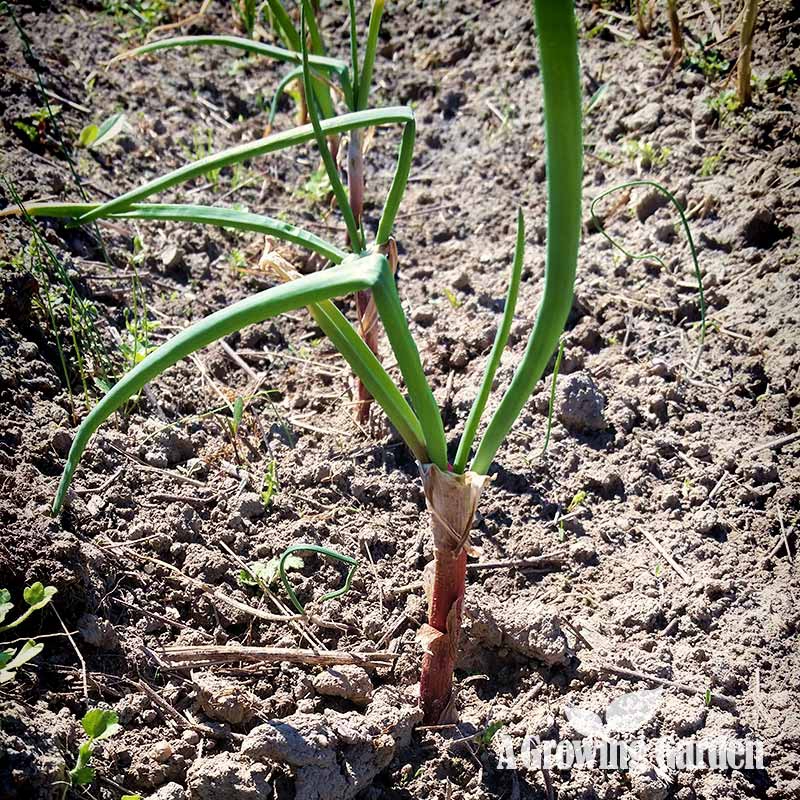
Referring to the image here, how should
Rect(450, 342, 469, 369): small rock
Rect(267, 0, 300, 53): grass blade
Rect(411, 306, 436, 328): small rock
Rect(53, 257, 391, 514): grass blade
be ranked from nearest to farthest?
Rect(53, 257, 391, 514): grass blade, Rect(267, 0, 300, 53): grass blade, Rect(450, 342, 469, 369): small rock, Rect(411, 306, 436, 328): small rock

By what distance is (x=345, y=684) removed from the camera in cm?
152

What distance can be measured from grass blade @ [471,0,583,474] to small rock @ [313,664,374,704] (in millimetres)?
647

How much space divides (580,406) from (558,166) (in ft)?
3.48

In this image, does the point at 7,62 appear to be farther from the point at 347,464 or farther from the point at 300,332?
the point at 347,464

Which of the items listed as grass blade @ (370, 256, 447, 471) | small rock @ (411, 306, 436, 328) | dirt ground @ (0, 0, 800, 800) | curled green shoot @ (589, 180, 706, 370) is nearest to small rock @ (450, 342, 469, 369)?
dirt ground @ (0, 0, 800, 800)

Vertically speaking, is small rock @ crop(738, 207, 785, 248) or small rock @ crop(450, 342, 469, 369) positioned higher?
small rock @ crop(738, 207, 785, 248)

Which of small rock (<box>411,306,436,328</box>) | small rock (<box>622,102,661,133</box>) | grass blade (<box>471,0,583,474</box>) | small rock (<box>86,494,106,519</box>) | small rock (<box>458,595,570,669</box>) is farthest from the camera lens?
small rock (<box>622,102,661,133</box>)

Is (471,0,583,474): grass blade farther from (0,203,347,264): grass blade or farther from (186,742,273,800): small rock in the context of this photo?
(186,742,273,800): small rock

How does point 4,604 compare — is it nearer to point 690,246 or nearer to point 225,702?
point 225,702

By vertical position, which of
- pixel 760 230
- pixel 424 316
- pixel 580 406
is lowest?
pixel 580 406

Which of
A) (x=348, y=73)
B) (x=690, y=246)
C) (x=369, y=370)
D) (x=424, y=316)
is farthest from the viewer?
(x=424, y=316)

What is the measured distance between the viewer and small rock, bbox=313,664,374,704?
152 cm

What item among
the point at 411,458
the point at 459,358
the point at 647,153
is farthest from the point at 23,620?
the point at 647,153

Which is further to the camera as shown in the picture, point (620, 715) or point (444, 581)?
point (620, 715)
